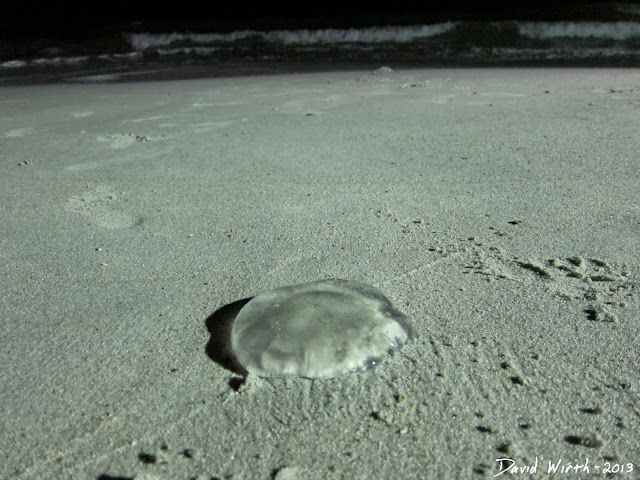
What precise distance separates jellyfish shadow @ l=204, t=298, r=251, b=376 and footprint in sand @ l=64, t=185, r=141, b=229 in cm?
72

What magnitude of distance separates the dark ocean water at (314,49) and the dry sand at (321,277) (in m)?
2.74

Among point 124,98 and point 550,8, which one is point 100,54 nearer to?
point 124,98

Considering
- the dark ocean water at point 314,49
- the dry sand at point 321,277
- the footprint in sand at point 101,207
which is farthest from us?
the dark ocean water at point 314,49

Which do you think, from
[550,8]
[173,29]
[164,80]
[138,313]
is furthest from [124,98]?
[550,8]

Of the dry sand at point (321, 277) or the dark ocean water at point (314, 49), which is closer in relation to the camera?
the dry sand at point (321, 277)

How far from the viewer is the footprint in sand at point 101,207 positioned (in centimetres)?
213

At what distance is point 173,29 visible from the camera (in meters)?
8.70

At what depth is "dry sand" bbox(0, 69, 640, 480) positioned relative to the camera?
1.11 m

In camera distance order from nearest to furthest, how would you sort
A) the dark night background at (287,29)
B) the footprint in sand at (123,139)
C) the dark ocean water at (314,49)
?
the footprint in sand at (123,139)
the dark ocean water at (314,49)
the dark night background at (287,29)

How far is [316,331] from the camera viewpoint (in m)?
1.37

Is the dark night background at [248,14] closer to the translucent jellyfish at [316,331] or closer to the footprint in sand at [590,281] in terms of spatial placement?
the footprint in sand at [590,281]

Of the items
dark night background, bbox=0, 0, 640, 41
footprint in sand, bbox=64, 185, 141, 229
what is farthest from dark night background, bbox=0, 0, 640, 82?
footprint in sand, bbox=64, 185, 141, 229

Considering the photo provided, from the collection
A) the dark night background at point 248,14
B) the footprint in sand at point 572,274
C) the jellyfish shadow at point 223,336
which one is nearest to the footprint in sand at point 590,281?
the footprint in sand at point 572,274

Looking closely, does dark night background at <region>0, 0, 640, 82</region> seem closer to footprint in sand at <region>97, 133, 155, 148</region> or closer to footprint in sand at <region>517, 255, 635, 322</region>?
footprint in sand at <region>97, 133, 155, 148</region>
